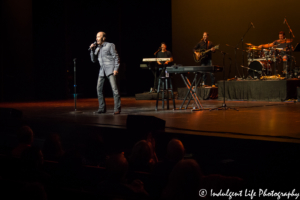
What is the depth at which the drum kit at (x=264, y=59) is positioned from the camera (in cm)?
975

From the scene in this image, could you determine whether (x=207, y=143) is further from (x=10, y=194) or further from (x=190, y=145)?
(x=10, y=194)

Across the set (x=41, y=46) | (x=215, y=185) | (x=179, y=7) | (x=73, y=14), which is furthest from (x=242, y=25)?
(x=215, y=185)

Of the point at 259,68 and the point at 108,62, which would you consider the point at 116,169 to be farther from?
the point at 259,68

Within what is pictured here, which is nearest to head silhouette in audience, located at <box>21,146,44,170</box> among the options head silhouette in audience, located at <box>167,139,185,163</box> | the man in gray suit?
head silhouette in audience, located at <box>167,139,185,163</box>

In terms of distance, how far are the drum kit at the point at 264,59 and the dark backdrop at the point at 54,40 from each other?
4.36 meters

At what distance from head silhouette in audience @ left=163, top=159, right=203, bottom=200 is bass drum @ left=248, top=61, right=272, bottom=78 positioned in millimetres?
8606

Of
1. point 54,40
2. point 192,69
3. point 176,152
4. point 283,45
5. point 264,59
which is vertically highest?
point 54,40

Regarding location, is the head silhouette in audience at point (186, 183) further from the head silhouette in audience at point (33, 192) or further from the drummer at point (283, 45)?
the drummer at point (283, 45)

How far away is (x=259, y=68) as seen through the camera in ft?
33.0

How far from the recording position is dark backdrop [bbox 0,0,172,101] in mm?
11688

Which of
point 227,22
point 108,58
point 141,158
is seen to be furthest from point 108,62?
point 227,22

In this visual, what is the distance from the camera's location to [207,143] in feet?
11.8

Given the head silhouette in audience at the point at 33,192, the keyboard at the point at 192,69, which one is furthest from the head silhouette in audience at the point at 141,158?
the keyboard at the point at 192,69

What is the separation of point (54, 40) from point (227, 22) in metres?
6.02
